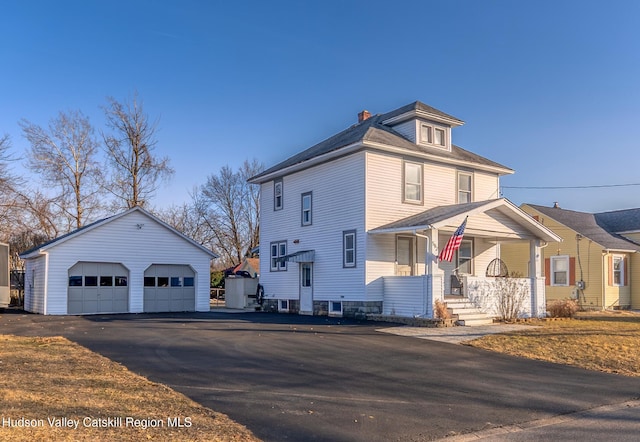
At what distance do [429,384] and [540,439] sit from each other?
2.89 metres

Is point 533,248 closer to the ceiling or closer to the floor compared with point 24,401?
closer to the ceiling

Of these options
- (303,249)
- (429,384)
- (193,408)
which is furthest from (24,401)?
(303,249)

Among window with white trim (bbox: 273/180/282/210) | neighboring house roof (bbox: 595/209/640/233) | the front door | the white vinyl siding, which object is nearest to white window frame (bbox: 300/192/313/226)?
the white vinyl siding

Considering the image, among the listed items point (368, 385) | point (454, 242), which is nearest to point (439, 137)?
point (454, 242)

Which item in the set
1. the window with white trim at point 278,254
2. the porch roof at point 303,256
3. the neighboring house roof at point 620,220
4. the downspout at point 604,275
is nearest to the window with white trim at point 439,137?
the porch roof at point 303,256

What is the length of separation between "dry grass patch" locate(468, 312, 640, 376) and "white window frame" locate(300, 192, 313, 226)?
9.78 metres

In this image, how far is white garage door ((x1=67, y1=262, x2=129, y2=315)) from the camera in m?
24.8

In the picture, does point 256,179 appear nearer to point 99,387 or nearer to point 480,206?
point 480,206

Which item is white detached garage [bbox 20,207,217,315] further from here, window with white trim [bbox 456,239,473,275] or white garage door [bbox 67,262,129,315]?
window with white trim [bbox 456,239,473,275]

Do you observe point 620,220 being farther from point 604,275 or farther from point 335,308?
point 335,308

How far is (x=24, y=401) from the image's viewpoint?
6.89 metres

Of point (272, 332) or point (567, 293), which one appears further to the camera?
point (567, 293)

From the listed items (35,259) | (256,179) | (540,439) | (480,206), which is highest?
(256,179)

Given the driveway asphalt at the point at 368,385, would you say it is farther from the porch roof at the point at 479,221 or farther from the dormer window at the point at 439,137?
the dormer window at the point at 439,137
